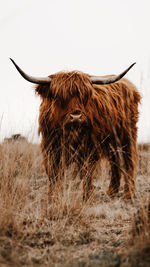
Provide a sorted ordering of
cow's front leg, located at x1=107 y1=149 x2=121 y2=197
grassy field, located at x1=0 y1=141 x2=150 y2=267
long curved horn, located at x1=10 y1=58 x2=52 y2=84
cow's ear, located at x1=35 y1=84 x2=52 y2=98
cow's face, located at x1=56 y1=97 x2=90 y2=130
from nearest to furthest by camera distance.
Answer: grassy field, located at x1=0 y1=141 x2=150 y2=267, cow's face, located at x1=56 y1=97 x2=90 y2=130, long curved horn, located at x1=10 y1=58 x2=52 y2=84, cow's ear, located at x1=35 y1=84 x2=52 y2=98, cow's front leg, located at x1=107 y1=149 x2=121 y2=197

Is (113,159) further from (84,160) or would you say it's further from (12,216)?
(12,216)

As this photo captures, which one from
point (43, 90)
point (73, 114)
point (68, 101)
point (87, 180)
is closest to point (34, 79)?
point (43, 90)

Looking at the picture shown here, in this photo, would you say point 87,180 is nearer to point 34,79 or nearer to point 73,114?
point 73,114

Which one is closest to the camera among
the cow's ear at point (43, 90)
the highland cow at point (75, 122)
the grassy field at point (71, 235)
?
the grassy field at point (71, 235)

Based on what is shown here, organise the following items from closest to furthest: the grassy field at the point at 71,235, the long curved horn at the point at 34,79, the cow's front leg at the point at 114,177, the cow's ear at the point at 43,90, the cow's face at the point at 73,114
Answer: the grassy field at the point at 71,235
the cow's face at the point at 73,114
the long curved horn at the point at 34,79
the cow's ear at the point at 43,90
the cow's front leg at the point at 114,177

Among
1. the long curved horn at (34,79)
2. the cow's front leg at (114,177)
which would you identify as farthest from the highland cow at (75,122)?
the cow's front leg at (114,177)

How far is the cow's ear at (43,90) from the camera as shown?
3559mm

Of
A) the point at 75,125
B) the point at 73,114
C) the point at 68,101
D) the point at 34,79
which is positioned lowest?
the point at 75,125

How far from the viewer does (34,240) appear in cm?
215

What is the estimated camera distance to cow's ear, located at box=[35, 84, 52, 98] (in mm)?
3559

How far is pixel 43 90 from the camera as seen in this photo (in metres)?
3.65

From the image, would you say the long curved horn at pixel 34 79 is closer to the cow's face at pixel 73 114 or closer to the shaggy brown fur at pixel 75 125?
the shaggy brown fur at pixel 75 125

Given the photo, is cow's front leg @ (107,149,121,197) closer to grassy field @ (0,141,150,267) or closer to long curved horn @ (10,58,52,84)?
grassy field @ (0,141,150,267)

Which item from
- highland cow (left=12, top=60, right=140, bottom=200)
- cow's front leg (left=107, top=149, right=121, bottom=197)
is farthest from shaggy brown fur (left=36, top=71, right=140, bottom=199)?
cow's front leg (left=107, top=149, right=121, bottom=197)
